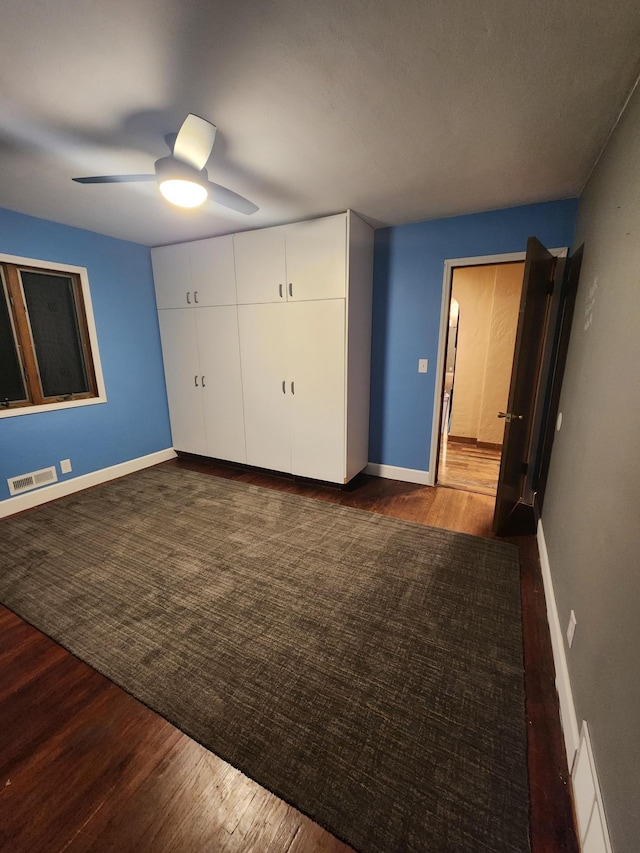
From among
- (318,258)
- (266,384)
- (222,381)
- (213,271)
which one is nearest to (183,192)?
(318,258)

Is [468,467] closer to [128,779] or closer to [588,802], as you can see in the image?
[588,802]

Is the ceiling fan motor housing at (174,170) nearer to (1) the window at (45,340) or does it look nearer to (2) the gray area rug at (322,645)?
(1) the window at (45,340)

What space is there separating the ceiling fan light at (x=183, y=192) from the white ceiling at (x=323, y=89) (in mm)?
251

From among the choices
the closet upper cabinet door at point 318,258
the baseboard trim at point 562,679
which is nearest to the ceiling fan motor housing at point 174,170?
the closet upper cabinet door at point 318,258

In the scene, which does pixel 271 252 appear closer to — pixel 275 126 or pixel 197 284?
pixel 197 284

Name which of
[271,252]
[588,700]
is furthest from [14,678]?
[271,252]

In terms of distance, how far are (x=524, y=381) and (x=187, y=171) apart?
2390 millimetres

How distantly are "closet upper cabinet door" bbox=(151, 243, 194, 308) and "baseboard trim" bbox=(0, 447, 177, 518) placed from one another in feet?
5.73

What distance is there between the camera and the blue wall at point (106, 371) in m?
2.79

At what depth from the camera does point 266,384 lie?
330 cm

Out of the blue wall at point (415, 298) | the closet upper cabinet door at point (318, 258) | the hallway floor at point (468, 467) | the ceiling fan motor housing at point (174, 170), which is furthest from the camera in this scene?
the hallway floor at point (468, 467)

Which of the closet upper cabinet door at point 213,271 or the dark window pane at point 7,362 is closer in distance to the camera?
the dark window pane at point 7,362

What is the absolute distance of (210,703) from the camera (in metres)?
1.34

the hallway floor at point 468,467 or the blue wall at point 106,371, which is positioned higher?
the blue wall at point 106,371
